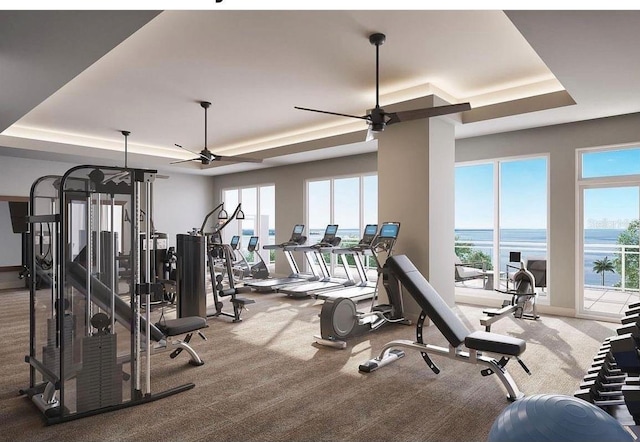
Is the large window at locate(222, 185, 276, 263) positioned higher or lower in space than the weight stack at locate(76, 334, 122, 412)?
higher

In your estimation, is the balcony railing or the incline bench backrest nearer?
the incline bench backrest

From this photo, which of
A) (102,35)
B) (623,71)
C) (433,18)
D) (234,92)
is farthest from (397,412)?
(234,92)

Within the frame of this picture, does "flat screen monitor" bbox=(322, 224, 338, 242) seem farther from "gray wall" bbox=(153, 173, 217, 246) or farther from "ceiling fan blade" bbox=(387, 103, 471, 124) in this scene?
"gray wall" bbox=(153, 173, 217, 246)

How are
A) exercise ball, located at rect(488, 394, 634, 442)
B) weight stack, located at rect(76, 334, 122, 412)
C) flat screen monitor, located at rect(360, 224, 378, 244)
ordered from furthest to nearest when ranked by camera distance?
flat screen monitor, located at rect(360, 224, 378, 244) < weight stack, located at rect(76, 334, 122, 412) < exercise ball, located at rect(488, 394, 634, 442)

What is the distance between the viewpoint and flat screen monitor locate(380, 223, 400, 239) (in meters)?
5.54

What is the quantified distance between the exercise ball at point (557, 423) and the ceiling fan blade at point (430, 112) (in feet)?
8.99

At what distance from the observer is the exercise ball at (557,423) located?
1.50m

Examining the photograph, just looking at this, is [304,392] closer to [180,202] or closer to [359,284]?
[359,284]

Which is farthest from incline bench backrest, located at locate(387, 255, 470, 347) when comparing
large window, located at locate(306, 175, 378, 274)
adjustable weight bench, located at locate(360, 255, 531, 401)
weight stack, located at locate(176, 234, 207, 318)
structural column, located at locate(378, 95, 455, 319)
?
large window, located at locate(306, 175, 378, 274)

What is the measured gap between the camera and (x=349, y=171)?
28.5 feet

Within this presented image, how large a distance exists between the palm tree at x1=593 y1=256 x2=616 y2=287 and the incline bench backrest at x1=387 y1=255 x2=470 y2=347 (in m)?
3.56

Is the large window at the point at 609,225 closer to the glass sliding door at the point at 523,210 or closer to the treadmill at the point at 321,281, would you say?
the glass sliding door at the point at 523,210

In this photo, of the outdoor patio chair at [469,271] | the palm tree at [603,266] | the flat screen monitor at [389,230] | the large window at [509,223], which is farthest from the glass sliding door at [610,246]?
the flat screen monitor at [389,230]

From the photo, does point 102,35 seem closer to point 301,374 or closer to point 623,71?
point 301,374
